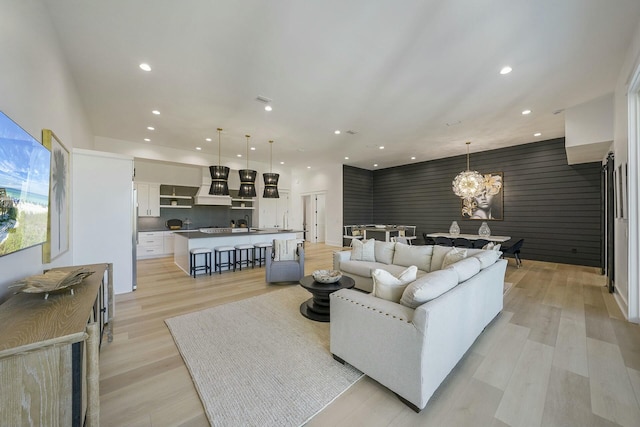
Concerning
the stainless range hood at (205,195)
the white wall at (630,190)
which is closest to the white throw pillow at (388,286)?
the white wall at (630,190)

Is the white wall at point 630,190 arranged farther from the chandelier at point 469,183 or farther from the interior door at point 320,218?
the interior door at point 320,218

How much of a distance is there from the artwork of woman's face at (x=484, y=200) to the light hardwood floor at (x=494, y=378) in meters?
4.31

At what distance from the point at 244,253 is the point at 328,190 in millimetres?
4927

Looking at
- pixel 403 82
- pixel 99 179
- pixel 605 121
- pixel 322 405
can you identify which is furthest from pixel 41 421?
pixel 605 121

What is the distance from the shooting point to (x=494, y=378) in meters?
2.03

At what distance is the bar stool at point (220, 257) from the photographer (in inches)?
215

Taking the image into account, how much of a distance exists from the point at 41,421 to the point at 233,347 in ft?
4.87

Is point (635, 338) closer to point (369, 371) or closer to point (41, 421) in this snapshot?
point (369, 371)

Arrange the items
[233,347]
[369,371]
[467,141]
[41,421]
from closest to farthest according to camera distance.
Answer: [41,421]
[369,371]
[233,347]
[467,141]

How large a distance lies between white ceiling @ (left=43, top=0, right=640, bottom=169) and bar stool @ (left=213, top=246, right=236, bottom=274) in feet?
8.93

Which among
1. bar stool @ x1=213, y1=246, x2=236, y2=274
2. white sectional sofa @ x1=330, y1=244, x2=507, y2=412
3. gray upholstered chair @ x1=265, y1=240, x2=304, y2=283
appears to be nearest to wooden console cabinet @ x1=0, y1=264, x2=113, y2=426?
white sectional sofa @ x1=330, y1=244, x2=507, y2=412

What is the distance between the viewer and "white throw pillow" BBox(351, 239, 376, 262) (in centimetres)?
449

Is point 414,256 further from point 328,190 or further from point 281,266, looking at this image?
point 328,190

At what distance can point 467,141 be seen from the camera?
6.63m
